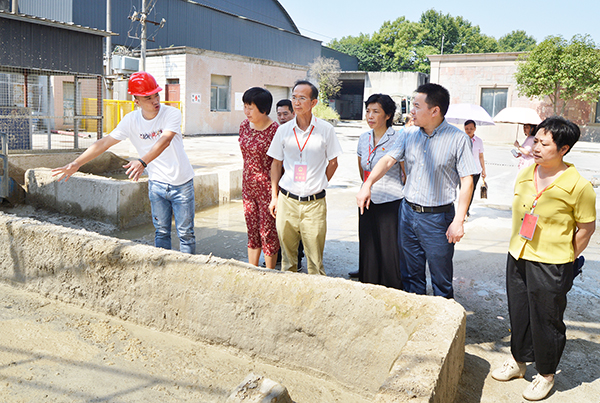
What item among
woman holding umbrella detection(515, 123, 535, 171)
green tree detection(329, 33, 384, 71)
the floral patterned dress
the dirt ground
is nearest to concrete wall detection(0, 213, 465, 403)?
the dirt ground

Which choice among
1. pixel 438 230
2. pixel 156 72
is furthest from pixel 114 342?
pixel 156 72

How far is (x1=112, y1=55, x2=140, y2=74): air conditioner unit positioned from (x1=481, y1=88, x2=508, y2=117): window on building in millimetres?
17934

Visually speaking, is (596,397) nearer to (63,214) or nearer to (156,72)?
(63,214)

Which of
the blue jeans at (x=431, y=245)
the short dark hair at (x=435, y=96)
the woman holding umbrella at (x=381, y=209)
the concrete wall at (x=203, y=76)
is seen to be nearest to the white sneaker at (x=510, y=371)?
the blue jeans at (x=431, y=245)

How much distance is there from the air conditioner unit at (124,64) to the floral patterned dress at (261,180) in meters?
19.9

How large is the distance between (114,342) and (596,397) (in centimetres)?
295

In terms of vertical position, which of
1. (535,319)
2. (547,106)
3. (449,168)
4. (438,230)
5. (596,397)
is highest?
(547,106)

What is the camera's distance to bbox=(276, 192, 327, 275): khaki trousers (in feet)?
12.7

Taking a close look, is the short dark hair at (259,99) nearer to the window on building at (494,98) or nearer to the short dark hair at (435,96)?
the short dark hair at (435,96)

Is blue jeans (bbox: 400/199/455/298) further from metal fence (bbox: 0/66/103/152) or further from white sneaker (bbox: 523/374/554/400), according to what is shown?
metal fence (bbox: 0/66/103/152)

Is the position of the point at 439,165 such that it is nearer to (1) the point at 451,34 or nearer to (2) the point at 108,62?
(2) the point at 108,62

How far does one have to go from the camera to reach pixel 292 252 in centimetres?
406

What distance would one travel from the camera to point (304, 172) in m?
3.84

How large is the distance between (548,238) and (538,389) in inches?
33.3
